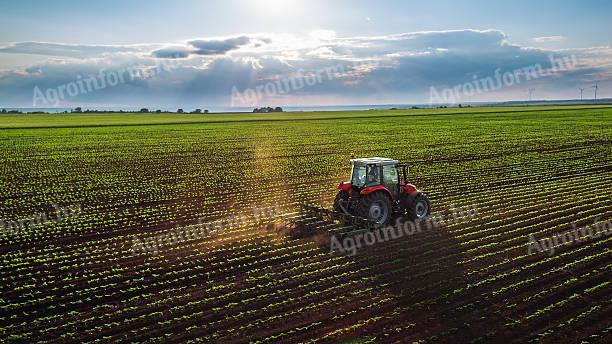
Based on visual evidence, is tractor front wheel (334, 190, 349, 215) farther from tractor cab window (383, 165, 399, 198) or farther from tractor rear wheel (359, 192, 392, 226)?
tractor cab window (383, 165, 399, 198)

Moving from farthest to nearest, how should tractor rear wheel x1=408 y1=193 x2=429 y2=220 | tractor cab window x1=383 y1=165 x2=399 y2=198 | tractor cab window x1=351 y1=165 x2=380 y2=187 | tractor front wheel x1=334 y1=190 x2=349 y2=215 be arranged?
1. tractor rear wheel x1=408 y1=193 x2=429 y2=220
2. tractor cab window x1=383 y1=165 x2=399 y2=198
3. tractor front wheel x1=334 y1=190 x2=349 y2=215
4. tractor cab window x1=351 y1=165 x2=380 y2=187

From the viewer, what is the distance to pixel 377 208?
13.6 metres

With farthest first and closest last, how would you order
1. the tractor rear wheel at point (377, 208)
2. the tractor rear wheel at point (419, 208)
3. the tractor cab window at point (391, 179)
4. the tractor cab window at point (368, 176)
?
the tractor rear wheel at point (419, 208), the tractor cab window at point (391, 179), the tractor cab window at point (368, 176), the tractor rear wheel at point (377, 208)

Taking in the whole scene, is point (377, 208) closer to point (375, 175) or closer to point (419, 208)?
point (375, 175)

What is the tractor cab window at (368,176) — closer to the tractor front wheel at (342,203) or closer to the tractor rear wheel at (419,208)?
the tractor front wheel at (342,203)

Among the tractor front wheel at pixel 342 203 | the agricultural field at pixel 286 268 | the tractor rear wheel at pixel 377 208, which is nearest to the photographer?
the agricultural field at pixel 286 268

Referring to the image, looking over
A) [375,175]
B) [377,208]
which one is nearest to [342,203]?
[377,208]

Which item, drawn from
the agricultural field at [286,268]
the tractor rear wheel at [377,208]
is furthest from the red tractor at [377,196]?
the agricultural field at [286,268]

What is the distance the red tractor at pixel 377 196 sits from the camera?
13547 mm

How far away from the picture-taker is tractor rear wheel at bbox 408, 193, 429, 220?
569 inches

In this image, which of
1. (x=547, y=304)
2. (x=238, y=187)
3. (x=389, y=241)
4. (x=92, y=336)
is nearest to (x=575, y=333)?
(x=547, y=304)

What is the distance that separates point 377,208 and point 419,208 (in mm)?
A: 1771

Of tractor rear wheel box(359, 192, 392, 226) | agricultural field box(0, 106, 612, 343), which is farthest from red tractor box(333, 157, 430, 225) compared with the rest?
agricultural field box(0, 106, 612, 343)

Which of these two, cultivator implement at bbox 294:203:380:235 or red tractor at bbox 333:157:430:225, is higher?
red tractor at bbox 333:157:430:225
